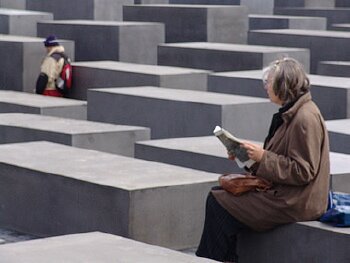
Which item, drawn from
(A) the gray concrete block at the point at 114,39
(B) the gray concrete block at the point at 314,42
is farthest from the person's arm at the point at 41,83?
(B) the gray concrete block at the point at 314,42

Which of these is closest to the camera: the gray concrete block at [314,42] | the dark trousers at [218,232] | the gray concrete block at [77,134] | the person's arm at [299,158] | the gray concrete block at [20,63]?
the person's arm at [299,158]

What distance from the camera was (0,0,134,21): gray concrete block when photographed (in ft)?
73.4

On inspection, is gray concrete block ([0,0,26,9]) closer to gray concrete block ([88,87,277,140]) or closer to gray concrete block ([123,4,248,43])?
gray concrete block ([123,4,248,43])

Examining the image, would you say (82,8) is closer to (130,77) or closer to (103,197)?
(130,77)

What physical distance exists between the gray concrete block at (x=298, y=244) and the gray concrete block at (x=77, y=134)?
3.51 m

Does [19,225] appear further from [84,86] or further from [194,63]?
[194,63]

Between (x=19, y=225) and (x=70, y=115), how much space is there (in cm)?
459

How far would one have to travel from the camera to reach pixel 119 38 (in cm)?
1722

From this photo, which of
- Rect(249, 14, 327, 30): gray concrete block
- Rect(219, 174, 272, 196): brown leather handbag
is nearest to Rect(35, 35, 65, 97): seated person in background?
Rect(249, 14, 327, 30): gray concrete block

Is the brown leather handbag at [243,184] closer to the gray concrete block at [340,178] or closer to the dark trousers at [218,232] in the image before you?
the dark trousers at [218,232]

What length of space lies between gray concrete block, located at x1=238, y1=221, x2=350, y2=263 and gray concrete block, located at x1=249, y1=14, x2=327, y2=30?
14865 millimetres

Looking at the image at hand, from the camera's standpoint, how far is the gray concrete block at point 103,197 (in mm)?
7152

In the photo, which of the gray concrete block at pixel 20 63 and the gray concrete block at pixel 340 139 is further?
the gray concrete block at pixel 20 63

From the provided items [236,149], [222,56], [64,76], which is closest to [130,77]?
[64,76]
